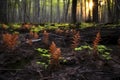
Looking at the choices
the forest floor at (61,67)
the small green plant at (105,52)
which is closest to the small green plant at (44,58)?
the forest floor at (61,67)

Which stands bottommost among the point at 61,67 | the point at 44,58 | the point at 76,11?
the point at 61,67

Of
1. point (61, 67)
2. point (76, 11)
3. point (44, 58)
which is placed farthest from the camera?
point (76, 11)

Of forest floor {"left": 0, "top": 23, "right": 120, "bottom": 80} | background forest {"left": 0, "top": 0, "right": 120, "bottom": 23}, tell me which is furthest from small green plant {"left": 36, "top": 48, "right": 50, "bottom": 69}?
background forest {"left": 0, "top": 0, "right": 120, "bottom": 23}

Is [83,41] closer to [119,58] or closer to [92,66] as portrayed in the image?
[119,58]

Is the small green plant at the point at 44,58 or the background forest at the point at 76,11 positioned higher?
the background forest at the point at 76,11

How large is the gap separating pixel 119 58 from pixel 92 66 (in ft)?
Result: 2.82

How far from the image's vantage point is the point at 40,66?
4207 mm

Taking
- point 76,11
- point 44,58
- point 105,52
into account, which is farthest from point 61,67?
point 76,11

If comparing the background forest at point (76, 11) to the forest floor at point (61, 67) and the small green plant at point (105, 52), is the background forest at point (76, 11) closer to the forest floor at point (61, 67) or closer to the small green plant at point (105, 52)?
the small green plant at point (105, 52)

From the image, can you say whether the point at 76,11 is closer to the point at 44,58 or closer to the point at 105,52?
the point at 105,52

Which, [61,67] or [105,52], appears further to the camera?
[105,52]

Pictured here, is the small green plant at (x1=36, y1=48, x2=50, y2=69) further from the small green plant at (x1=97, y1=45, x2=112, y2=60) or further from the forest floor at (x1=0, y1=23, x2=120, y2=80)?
the small green plant at (x1=97, y1=45, x2=112, y2=60)

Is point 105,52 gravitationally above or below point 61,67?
above

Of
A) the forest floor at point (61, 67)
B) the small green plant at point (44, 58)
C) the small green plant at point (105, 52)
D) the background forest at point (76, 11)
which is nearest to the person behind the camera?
the forest floor at point (61, 67)
